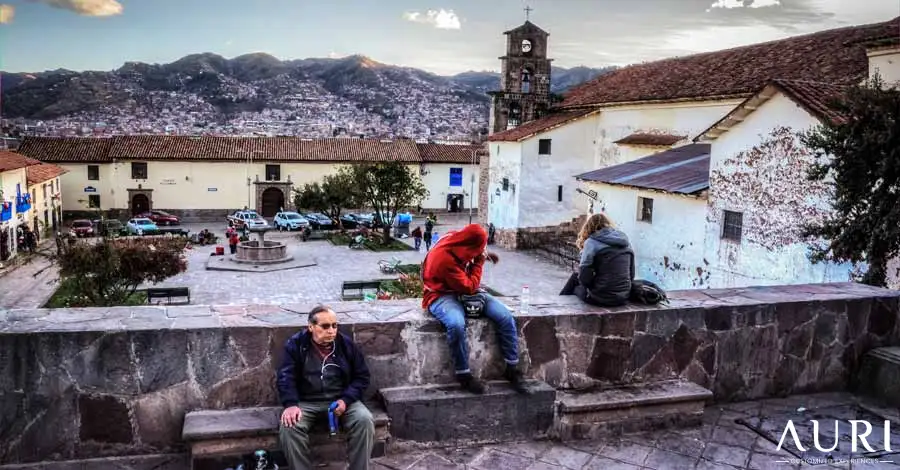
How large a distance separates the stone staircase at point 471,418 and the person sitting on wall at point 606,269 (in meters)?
0.69

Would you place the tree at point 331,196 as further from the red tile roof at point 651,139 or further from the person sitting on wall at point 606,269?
the person sitting on wall at point 606,269

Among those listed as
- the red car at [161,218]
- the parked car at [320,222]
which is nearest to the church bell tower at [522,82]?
the parked car at [320,222]

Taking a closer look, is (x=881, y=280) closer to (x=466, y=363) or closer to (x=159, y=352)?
(x=466, y=363)

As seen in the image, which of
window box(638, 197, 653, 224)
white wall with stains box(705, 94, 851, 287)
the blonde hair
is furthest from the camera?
window box(638, 197, 653, 224)

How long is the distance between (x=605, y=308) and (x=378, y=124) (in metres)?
87.1

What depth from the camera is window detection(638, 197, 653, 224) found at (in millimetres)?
19516

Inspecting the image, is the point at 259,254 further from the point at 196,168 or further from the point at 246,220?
the point at 196,168

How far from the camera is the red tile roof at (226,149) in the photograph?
43.0 metres

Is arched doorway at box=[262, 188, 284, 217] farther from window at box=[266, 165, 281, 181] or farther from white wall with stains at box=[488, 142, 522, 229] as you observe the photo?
white wall with stains at box=[488, 142, 522, 229]

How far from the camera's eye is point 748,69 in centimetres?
2375

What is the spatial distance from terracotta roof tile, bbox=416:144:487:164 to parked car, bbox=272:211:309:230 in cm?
1174

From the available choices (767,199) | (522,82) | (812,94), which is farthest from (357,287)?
(522,82)

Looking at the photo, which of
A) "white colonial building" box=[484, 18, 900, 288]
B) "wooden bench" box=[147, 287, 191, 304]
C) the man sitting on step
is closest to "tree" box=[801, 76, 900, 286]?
"white colonial building" box=[484, 18, 900, 288]

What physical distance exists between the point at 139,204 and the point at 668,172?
35101mm
